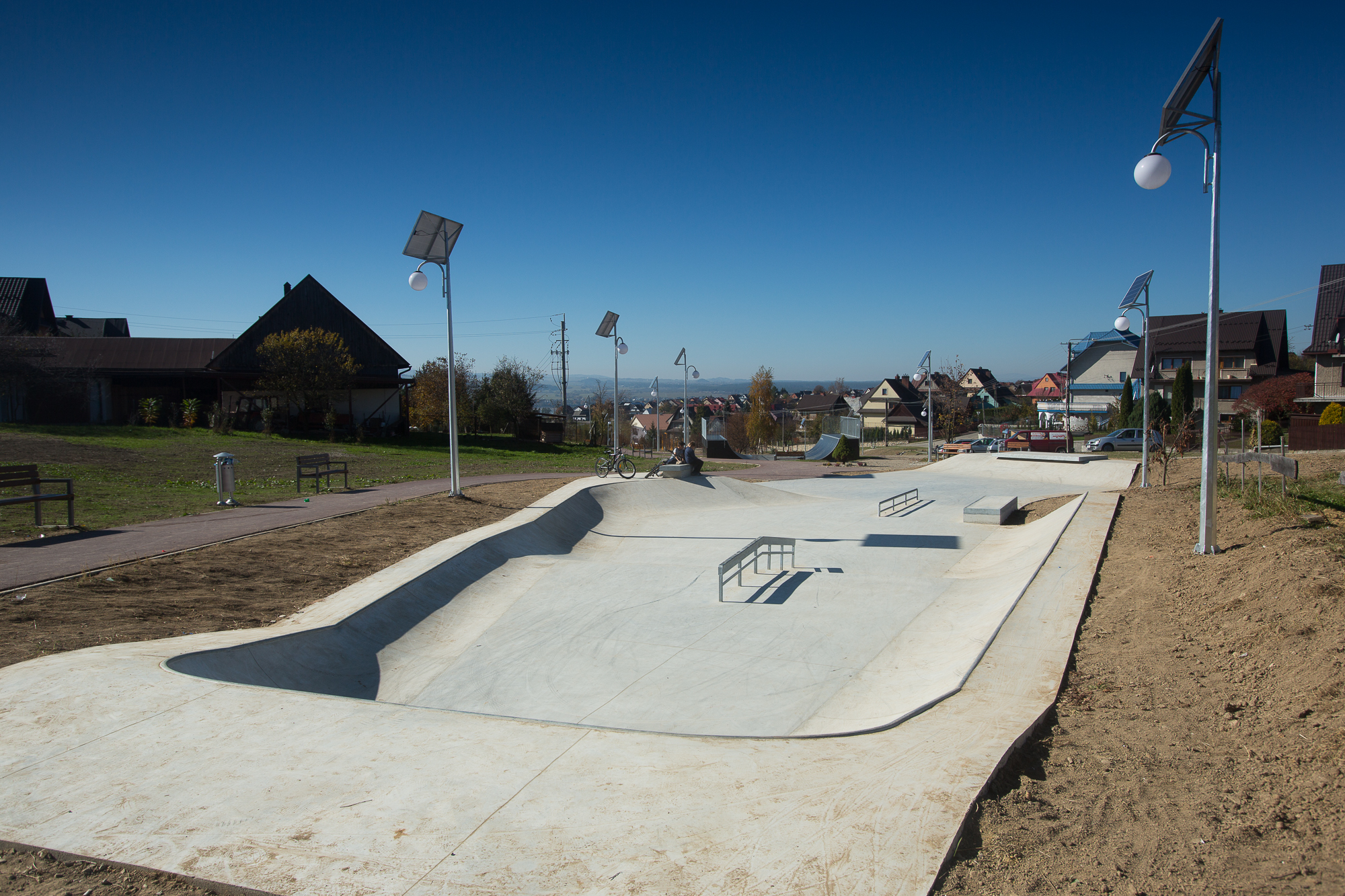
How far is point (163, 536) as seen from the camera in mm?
10766

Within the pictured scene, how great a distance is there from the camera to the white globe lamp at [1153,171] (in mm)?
8211

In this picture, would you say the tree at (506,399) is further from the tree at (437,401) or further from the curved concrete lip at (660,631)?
the curved concrete lip at (660,631)

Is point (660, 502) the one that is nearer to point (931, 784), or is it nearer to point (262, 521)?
point (262, 521)

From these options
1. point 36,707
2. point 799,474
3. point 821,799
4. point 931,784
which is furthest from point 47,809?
point 799,474

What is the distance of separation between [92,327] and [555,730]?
66710mm

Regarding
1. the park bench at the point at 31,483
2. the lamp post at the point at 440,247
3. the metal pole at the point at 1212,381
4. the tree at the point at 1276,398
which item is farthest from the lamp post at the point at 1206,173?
the tree at the point at 1276,398

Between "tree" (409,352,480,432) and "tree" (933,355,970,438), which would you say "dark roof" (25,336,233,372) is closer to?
"tree" (409,352,480,432)

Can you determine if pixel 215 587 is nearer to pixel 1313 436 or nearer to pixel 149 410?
pixel 149 410

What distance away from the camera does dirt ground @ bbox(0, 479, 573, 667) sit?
678 cm

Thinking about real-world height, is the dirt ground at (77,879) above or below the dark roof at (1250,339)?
below

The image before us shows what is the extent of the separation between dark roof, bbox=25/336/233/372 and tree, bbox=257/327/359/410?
17.7 feet

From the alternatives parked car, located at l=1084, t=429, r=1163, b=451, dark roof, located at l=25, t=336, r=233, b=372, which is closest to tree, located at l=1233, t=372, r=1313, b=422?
parked car, located at l=1084, t=429, r=1163, b=451

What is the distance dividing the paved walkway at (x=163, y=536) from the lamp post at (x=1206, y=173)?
44.3 ft

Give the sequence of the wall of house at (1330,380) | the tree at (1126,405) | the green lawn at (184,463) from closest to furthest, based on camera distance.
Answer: the green lawn at (184,463), the wall of house at (1330,380), the tree at (1126,405)
